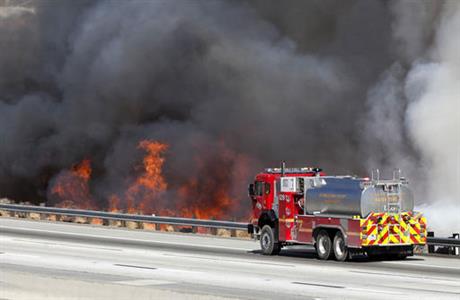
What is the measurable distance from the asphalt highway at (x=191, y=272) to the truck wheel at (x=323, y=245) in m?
0.26

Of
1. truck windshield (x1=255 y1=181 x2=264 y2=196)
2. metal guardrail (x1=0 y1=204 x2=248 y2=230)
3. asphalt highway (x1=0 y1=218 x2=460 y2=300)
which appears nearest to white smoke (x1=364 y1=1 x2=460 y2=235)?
metal guardrail (x1=0 y1=204 x2=248 y2=230)

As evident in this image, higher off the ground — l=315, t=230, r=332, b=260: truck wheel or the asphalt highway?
l=315, t=230, r=332, b=260: truck wheel

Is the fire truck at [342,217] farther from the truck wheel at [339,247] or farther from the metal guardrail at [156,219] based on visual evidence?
the metal guardrail at [156,219]

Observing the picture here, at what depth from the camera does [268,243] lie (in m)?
31.1

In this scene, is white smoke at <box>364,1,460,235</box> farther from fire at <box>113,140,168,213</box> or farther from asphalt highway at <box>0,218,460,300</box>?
asphalt highway at <box>0,218,460,300</box>

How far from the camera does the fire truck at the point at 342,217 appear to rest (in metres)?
28.1

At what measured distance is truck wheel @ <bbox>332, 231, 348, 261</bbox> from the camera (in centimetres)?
2862

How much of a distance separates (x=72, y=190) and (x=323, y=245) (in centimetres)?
2718

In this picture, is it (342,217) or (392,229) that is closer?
(392,229)

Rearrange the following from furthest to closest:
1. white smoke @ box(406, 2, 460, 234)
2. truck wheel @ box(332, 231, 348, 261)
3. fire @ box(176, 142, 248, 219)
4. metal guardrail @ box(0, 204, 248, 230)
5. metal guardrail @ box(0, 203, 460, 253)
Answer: fire @ box(176, 142, 248, 219)
white smoke @ box(406, 2, 460, 234)
metal guardrail @ box(0, 204, 248, 230)
metal guardrail @ box(0, 203, 460, 253)
truck wheel @ box(332, 231, 348, 261)

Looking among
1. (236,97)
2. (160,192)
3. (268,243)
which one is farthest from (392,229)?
(236,97)

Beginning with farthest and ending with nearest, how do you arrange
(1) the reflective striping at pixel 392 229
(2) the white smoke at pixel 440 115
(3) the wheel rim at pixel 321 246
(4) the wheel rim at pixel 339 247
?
(2) the white smoke at pixel 440 115 → (3) the wheel rim at pixel 321 246 → (4) the wheel rim at pixel 339 247 → (1) the reflective striping at pixel 392 229

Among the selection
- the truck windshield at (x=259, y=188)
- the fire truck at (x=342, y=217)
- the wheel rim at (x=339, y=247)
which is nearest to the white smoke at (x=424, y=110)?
the truck windshield at (x=259, y=188)

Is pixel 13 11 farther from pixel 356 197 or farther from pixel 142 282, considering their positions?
pixel 142 282
